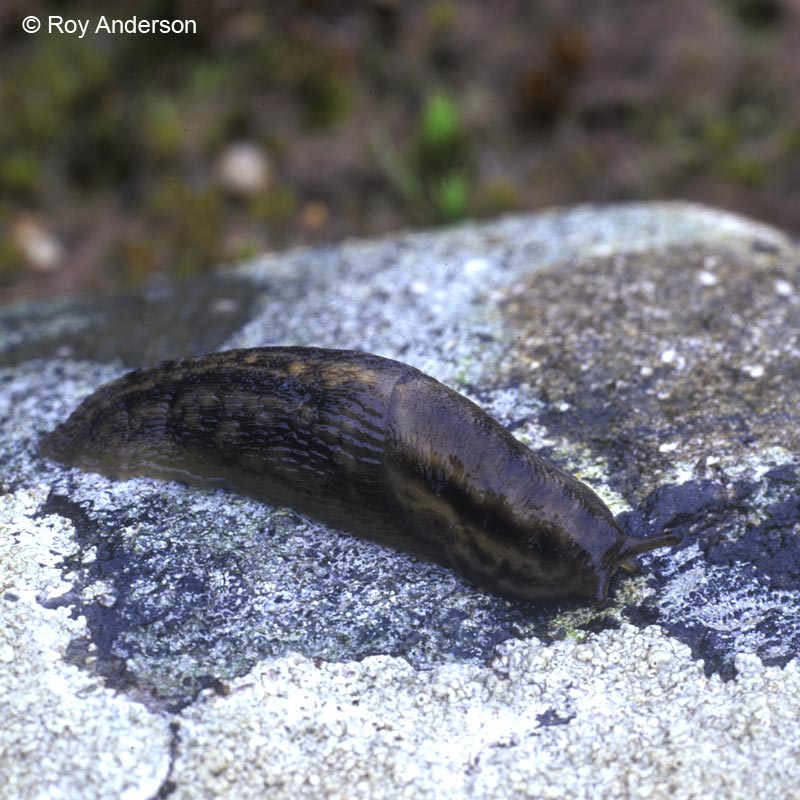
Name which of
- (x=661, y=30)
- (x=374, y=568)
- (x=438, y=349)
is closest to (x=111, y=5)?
(x=661, y=30)

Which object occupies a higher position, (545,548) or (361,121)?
(545,548)

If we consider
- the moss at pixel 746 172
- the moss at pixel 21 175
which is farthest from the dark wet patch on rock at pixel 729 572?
the moss at pixel 21 175

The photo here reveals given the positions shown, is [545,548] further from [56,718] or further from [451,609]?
[56,718]

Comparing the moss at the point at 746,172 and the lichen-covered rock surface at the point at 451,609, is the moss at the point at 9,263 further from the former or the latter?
the moss at the point at 746,172

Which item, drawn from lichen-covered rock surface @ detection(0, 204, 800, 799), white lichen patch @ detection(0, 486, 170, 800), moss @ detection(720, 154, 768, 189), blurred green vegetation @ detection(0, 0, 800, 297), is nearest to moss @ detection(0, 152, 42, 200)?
blurred green vegetation @ detection(0, 0, 800, 297)

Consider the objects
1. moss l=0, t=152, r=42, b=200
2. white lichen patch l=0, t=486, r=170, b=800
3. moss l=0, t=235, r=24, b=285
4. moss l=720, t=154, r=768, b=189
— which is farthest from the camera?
moss l=720, t=154, r=768, b=189

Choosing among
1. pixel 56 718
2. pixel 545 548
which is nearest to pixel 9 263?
pixel 56 718

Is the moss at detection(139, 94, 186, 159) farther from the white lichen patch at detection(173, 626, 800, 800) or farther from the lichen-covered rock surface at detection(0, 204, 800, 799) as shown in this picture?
the white lichen patch at detection(173, 626, 800, 800)
